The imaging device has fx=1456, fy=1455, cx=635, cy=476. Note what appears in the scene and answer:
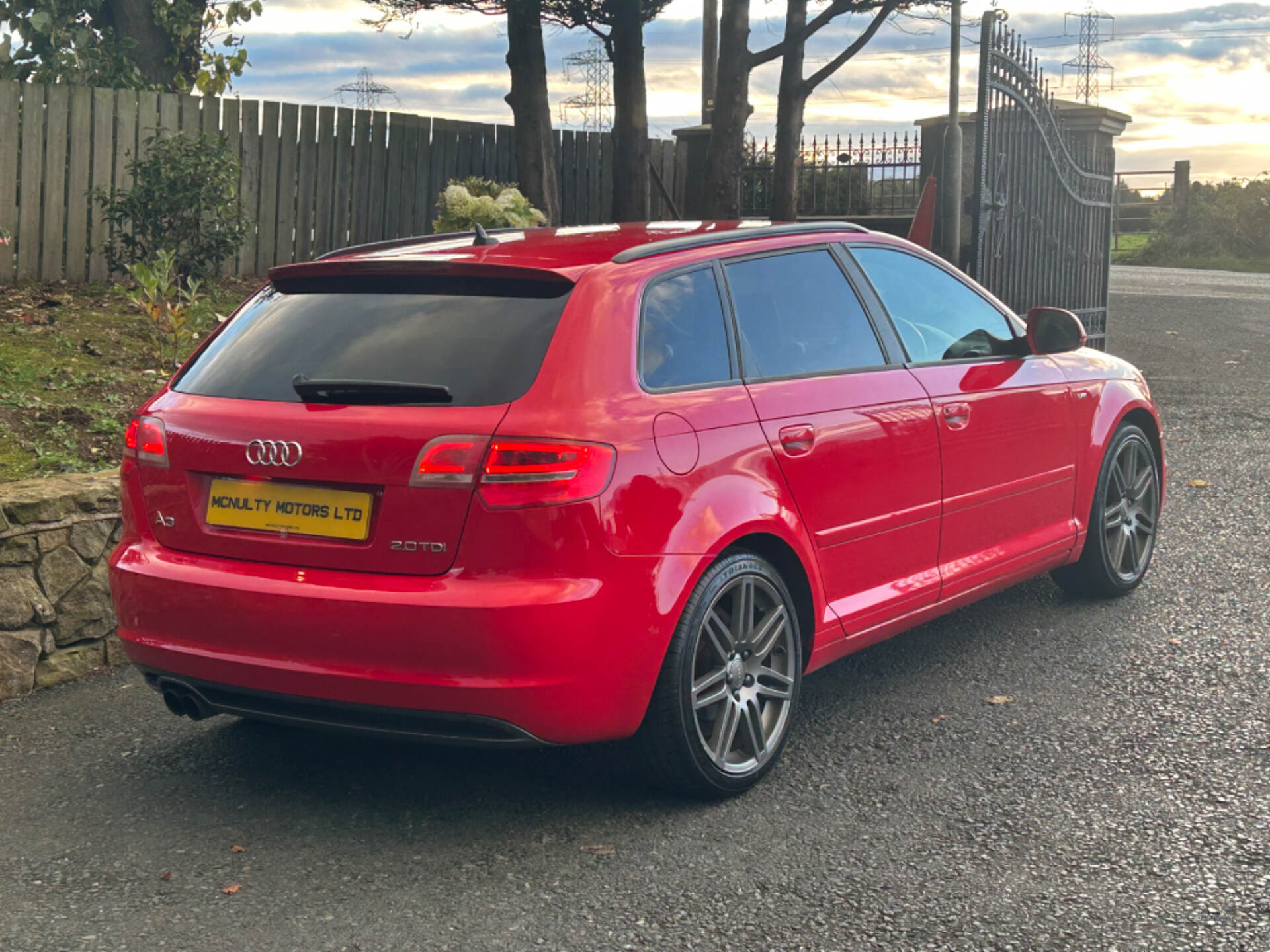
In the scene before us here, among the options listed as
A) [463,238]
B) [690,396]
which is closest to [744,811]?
[690,396]

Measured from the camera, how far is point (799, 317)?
474cm

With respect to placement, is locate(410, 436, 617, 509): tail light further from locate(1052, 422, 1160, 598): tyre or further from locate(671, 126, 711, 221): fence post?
locate(671, 126, 711, 221): fence post

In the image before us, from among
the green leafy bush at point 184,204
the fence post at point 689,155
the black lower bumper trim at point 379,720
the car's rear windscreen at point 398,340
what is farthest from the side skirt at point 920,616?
the fence post at point 689,155

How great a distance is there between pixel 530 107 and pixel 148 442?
12.5m

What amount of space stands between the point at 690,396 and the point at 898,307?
1.41 m

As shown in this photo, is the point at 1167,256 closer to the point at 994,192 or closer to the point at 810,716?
the point at 994,192

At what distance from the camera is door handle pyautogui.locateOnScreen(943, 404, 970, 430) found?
16.9 ft

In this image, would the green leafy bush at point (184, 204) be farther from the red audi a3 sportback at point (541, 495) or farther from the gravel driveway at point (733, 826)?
the red audi a3 sportback at point (541, 495)

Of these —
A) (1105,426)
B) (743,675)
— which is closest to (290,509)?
(743,675)

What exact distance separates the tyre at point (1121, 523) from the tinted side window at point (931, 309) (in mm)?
936

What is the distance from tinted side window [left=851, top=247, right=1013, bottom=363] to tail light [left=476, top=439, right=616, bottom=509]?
1.84 m

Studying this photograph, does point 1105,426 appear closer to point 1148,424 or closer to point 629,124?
point 1148,424

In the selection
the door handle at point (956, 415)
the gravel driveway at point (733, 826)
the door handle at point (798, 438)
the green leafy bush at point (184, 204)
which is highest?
the green leafy bush at point (184, 204)

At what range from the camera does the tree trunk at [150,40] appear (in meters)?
15.5
